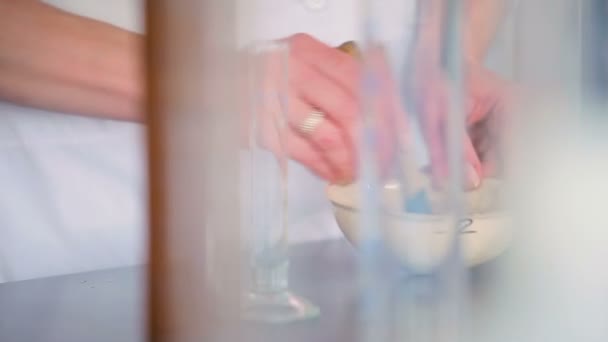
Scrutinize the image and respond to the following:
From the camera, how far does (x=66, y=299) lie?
1.06 ft

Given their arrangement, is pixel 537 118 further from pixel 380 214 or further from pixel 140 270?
pixel 140 270

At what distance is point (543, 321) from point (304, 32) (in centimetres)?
19

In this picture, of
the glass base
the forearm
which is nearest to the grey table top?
the glass base

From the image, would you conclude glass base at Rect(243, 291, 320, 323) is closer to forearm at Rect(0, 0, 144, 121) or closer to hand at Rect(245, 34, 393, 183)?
hand at Rect(245, 34, 393, 183)

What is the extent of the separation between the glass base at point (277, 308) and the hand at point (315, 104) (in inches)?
2.2

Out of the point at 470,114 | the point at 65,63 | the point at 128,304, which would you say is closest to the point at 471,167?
the point at 470,114

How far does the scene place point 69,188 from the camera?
0.46 meters

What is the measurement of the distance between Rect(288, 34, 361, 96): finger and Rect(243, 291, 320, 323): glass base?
0.30 ft

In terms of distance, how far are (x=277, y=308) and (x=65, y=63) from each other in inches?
10.2

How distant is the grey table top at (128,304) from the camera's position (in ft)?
0.83

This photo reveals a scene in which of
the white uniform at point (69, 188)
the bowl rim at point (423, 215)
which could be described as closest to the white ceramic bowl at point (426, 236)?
the bowl rim at point (423, 215)

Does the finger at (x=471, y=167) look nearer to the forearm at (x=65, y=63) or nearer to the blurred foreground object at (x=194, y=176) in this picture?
the blurred foreground object at (x=194, y=176)

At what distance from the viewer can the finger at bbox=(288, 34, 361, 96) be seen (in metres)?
0.30

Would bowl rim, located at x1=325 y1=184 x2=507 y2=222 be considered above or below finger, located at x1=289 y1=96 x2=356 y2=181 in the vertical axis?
below
